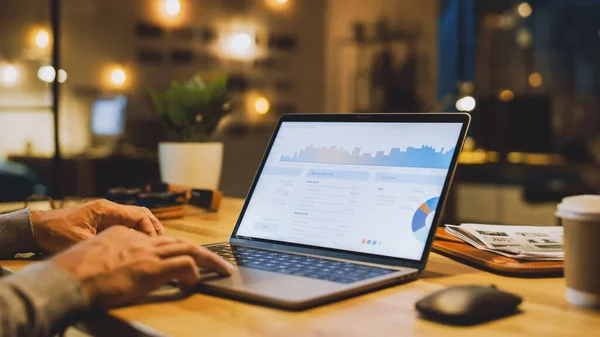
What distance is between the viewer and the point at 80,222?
1160mm

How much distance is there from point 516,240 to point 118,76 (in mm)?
4903

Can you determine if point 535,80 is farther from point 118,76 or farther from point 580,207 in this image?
point 580,207

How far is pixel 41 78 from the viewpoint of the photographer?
16.9ft

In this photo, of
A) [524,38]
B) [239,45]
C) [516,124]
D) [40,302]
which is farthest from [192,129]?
[524,38]

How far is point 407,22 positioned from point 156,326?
266 inches

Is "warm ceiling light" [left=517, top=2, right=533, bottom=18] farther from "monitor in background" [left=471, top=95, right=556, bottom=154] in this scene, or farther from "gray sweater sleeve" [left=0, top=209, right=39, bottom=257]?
"gray sweater sleeve" [left=0, top=209, right=39, bottom=257]

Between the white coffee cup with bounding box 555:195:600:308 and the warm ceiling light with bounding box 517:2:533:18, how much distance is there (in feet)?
19.9

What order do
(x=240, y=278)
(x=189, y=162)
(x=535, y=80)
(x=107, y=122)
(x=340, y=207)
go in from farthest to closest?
(x=535, y=80)
(x=107, y=122)
(x=189, y=162)
(x=340, y=207)
(x=240, y=278)

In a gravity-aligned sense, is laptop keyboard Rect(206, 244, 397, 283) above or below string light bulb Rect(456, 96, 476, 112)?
below

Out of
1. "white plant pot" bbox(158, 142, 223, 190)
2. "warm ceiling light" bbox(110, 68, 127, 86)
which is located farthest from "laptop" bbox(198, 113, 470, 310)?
"warm ceiling light" bbox(110, 68, 127, 86)

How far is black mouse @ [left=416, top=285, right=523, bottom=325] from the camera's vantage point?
2.40 ft

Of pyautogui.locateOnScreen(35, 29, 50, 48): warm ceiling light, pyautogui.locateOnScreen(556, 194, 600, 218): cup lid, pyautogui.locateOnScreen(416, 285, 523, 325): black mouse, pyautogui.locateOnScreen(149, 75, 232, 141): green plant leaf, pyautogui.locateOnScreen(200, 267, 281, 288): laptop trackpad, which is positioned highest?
pyautogui.locateOnScreen(35, 29, 50, 48): warm ceiling light

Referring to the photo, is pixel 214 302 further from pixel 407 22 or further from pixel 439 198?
pixel 407 22

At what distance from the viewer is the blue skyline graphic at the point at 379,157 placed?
3.37 ft
